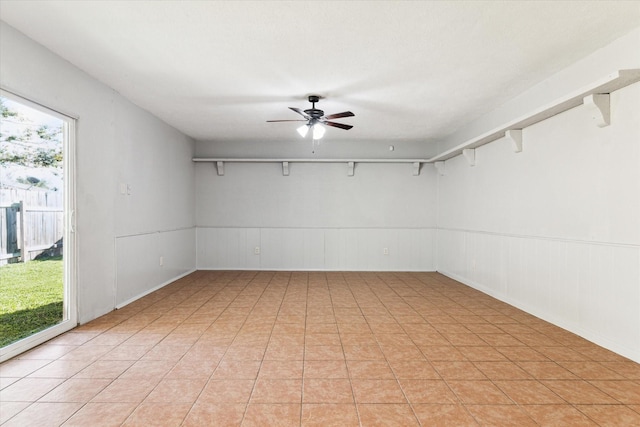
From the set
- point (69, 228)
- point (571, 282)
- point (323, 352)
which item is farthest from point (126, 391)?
point (571, 282)

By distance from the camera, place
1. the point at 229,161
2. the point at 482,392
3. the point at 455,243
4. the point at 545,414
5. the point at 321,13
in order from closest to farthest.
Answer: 1. the point at 545,414
2. the point at 482,392
3. the point at 321,13
4. the point at 455,243
5. the point at 229,161

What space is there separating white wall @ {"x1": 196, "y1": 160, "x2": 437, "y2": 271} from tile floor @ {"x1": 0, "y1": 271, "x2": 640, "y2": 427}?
273cm

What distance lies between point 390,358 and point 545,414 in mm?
1045

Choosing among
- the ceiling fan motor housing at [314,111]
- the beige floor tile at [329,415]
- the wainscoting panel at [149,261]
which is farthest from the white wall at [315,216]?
the beige floor tile at [329,415]

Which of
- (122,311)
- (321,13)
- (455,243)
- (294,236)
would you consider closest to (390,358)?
(321,13)

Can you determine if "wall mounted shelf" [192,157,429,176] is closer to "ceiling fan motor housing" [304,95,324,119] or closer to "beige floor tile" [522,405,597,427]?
"ceiling fan motor housing" [304,95,324,119]

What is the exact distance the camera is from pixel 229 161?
6793 mm

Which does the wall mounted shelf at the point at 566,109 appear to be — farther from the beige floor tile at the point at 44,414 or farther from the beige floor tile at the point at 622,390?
the beige floor tile at the point at 44,414

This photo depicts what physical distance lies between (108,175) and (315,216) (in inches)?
149

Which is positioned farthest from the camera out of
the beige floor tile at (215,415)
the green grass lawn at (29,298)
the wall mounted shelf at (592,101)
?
the green grass lawn at (29,298)

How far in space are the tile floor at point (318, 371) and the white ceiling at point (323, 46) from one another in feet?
8.30

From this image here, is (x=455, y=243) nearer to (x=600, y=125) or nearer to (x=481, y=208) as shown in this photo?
(x=481, y=208)

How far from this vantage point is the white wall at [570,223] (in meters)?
2.79

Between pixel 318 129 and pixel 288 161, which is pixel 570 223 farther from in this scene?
pixel 288 161
